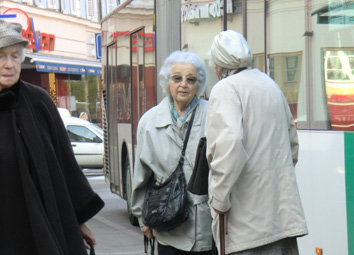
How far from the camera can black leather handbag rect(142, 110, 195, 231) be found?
4121mm

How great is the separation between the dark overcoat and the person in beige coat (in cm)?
68

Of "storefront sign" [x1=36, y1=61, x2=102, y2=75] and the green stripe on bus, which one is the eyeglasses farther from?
"storefront sign" [x1=36, y1=61, x2=102, y2=75]

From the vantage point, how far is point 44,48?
3316 cm

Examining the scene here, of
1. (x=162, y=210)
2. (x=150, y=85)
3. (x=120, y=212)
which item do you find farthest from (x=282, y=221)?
(x=120, y=212)

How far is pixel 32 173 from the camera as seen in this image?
3035 millimetres

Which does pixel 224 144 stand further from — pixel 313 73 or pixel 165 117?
pixel 313 73

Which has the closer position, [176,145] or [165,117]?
[176,145]

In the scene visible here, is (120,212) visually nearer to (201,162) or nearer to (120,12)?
(120,12)

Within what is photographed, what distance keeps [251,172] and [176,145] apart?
0.73 metres

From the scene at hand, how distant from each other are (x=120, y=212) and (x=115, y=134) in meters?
1.61

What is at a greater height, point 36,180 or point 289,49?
point 289,49

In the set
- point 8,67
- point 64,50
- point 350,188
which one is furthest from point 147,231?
point 64,50

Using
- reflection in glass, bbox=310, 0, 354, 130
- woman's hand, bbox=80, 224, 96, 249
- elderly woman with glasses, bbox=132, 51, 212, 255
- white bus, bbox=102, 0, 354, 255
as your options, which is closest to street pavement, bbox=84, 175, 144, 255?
white bus, bbox=102, 0, 354, 255

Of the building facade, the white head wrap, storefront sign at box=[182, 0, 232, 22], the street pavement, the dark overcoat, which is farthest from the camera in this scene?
the building facade
